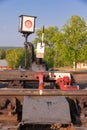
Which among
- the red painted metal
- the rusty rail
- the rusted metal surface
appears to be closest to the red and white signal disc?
the red painted metal

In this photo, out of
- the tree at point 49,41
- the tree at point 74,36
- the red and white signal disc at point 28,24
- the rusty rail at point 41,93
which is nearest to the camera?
the rusty rail at point 41,93

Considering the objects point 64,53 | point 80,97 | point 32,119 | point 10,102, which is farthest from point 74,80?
point 64,53

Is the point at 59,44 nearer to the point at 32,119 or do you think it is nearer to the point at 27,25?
the point at 27,25

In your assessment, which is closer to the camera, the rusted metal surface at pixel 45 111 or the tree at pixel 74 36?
the rusted metal surface at pixel 45 111

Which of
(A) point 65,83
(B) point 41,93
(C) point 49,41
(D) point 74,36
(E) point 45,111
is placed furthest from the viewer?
(C) point 49,41

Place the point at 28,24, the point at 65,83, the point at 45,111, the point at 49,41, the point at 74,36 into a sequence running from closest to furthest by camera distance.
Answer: the point at 45,111
the point at 65,83
the point at 28,24
the point at 74,36
the point at 49,41

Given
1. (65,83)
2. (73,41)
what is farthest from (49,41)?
(65,83)

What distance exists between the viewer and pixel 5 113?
466 cm

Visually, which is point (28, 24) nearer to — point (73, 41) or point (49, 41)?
point (73, 41)

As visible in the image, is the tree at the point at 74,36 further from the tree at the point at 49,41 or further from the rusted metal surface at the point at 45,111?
the rusted metal surface at the point at 45,111

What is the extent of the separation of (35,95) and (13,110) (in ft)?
1.69

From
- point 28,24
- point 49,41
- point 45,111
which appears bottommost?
point 49,41

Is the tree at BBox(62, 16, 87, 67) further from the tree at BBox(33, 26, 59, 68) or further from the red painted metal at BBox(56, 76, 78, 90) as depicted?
the red painted metal at BBox(56, 76, 78, 90)

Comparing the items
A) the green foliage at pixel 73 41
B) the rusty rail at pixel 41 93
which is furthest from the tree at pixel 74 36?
the rusty rail at pixel 41 93
